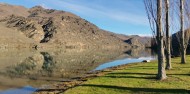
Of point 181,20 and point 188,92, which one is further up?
point 181,20

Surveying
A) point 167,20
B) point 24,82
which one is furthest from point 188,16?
point 24,82

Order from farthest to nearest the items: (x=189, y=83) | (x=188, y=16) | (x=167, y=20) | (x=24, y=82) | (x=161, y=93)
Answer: (x=188, y=16) → (x=24, y=82) → (x=167, y=20) → (x=189, y=83) → (x=161, y=93)

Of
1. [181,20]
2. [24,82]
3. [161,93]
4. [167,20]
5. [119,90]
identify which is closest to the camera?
[161,93]

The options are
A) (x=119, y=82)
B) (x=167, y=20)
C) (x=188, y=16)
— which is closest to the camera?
(x=119, y=82)

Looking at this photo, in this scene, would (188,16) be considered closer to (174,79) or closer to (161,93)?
(174,79)

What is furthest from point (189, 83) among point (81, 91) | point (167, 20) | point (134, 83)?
point (167, 20)

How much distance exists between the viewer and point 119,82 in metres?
30.0

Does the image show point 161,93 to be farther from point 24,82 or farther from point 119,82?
point 24,82

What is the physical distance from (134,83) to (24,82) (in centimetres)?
2028

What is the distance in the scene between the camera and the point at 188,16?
5250 cm

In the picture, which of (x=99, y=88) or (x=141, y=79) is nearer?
(x=99, y=88)

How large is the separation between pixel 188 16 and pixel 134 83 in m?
27.7

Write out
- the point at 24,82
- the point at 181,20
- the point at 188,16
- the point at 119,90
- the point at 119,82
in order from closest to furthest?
the point at 119,90, the point at 119,82, the point at 24,82, the point at 181,20, the point at 188,16

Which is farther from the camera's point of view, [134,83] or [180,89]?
[134,83]
